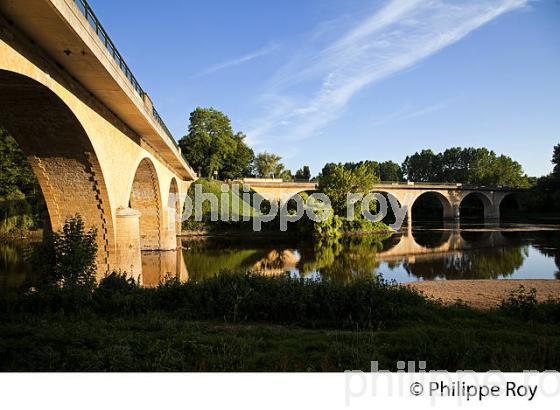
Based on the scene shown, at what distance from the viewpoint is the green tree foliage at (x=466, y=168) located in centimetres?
7881

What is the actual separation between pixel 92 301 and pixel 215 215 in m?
34.8

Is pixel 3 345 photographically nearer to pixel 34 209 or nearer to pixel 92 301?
pixel 92 301

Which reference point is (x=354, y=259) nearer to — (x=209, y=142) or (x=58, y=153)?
(x=58, y=153)

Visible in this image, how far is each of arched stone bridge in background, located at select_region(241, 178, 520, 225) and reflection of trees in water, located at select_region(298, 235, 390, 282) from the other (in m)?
18.6

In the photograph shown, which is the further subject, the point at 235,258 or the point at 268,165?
the point at 268,165

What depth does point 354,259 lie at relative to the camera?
84.4 feet

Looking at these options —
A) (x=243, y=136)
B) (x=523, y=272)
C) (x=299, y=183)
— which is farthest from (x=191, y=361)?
(x=243, y=136)

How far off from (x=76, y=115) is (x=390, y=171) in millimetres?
99660

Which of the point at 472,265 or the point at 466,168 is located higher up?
the point at 466,168

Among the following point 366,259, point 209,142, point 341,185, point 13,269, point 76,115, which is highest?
point 209,142

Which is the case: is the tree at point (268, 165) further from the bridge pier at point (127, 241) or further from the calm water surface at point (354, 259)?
the bridge pier at point (127, 241)

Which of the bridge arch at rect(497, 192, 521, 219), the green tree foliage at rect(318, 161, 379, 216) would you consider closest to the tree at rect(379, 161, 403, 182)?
the bridge arch at rect(497, 192, 521, 219)

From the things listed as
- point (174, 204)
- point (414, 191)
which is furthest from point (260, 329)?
point (414, 191)

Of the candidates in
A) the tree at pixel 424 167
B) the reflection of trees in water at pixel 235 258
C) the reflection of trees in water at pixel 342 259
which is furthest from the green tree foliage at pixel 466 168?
the reflection of trees in water at pixel 235 258
